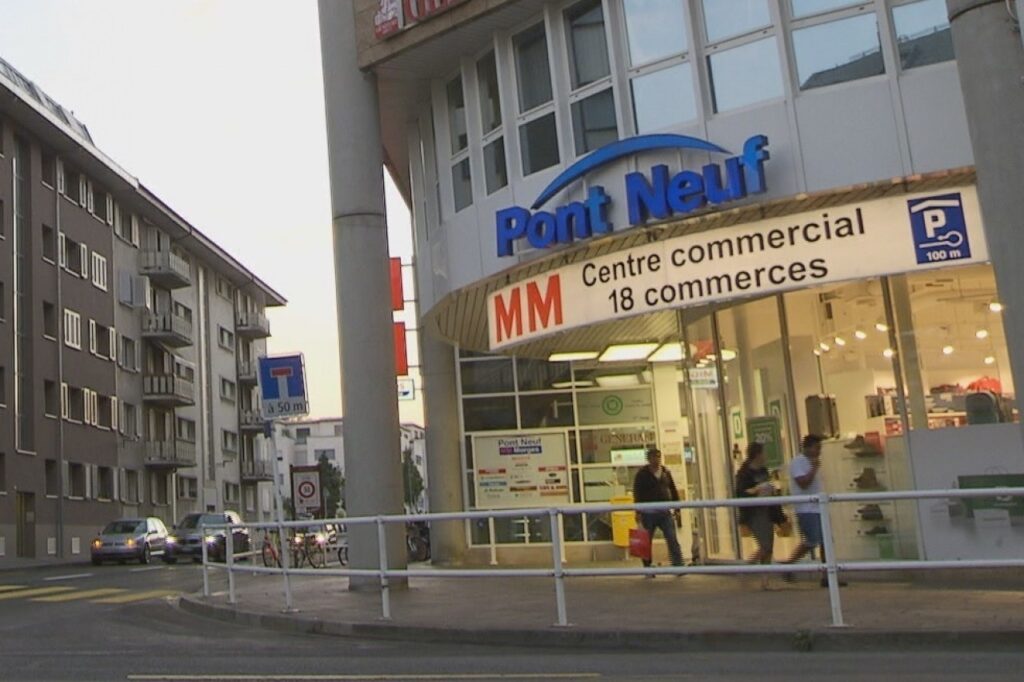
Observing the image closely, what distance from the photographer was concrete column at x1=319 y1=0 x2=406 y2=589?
1752 centimetres

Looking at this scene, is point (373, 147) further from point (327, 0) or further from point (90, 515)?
point (90, 515)

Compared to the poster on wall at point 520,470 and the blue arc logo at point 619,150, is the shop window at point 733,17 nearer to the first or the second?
the blue arc logo at point 619,150

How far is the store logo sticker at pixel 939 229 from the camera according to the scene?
14094mm

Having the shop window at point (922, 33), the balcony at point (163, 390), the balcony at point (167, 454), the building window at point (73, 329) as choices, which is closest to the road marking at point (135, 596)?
the shop window at point (922, 33)

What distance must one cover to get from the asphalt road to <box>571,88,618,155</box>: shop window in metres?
8.04

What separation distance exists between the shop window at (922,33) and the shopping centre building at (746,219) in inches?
1.0

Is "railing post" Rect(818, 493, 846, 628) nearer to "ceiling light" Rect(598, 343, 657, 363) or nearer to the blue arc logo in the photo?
the blue arc logo

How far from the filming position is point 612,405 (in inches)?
981

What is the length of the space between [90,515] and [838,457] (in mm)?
40724

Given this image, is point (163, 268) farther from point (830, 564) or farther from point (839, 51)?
point (830, 564)

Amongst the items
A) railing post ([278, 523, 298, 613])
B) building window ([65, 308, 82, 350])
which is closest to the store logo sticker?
railing post ([278, 523, 298, 613])

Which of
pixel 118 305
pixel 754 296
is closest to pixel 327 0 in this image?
pixel 754 296

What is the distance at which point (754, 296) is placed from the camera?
50.8 feet

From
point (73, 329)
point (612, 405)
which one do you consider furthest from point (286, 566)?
point (73, 329)
